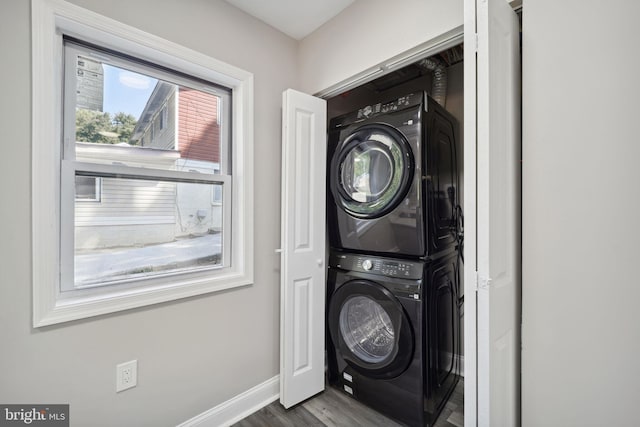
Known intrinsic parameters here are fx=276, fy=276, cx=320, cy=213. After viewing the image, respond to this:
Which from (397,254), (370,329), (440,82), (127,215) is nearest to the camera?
(127,215)

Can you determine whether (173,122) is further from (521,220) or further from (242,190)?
(521,220)

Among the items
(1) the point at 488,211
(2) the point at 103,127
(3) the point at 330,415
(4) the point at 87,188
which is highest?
(2) the point at 103,127

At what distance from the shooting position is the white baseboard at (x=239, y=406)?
1.59 m

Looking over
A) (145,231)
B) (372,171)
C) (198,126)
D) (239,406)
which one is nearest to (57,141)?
(145,231)

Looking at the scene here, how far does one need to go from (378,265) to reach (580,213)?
1.01 meters

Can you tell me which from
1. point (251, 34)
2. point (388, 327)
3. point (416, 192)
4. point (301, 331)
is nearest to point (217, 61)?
point (251, 34)

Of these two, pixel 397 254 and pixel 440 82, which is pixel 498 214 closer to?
pixel 397 254

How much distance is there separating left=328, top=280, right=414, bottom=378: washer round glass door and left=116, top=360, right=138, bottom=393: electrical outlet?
1.16 meters

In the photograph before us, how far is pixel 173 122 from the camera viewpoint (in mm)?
1647

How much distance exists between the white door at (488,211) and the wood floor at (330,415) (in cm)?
87

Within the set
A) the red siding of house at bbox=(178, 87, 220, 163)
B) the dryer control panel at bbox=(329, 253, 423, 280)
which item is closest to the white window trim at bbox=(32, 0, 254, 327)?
the red siding of house at bbox=(178, 87, 220, 163)

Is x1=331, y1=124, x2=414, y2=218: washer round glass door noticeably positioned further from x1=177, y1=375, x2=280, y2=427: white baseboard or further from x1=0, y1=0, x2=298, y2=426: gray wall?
x1=177, y1=375, x2=280, y2=427: white baseboard

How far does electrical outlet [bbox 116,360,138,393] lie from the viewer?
1.32 m

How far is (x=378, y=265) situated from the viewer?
5.71 ft
